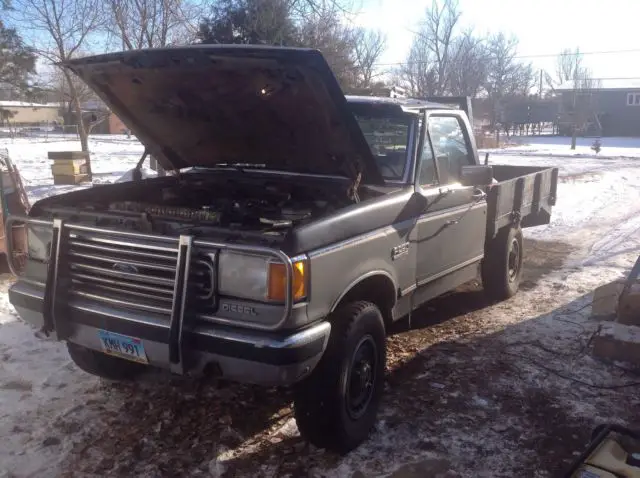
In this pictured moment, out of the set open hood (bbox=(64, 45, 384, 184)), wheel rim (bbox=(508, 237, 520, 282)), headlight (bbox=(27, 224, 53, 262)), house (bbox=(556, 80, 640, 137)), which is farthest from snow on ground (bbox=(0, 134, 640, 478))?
house (bbox=(556, 80, 640, 137))

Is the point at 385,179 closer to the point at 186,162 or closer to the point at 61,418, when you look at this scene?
the point at 186,162

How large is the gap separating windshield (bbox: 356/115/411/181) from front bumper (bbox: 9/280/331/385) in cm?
168

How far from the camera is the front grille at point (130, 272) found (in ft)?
10.5

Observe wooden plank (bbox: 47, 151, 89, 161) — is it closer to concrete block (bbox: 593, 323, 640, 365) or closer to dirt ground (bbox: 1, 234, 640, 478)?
dirt ground (bbox: 1, 234, 640, 478)

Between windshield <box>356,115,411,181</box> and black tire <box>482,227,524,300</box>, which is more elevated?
windshield <box>356,115,411,181</box>

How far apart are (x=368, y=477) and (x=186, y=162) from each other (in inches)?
119

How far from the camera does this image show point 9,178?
7.01m

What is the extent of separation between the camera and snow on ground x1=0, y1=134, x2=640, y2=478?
3.49m

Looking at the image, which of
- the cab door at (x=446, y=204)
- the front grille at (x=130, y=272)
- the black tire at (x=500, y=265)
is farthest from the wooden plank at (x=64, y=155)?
the front grille at (x=130, y=272)

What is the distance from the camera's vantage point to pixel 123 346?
3334 millimetres

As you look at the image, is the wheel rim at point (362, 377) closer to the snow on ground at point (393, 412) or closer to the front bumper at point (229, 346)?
the snow on ground at point (393, 412)

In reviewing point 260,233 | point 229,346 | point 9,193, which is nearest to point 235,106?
point 260,233

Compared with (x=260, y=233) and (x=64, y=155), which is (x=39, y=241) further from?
(x=64, y=155)

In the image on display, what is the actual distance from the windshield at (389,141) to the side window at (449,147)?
0.28m
